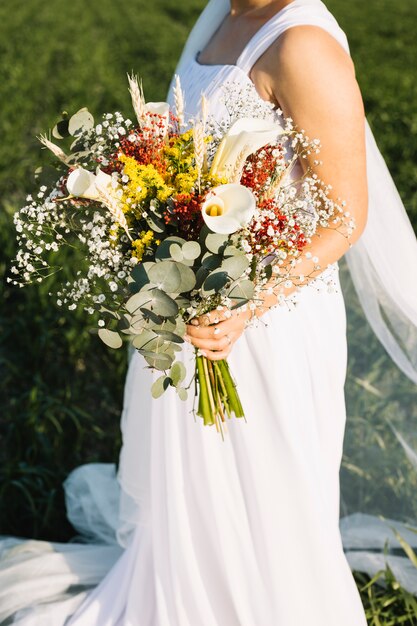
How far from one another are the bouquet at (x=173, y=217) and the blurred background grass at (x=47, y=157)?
69.4 inches

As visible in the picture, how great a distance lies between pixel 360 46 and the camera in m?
16.8

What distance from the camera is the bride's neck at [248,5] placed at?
2.16 meters

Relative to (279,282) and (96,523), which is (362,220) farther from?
(96,523)

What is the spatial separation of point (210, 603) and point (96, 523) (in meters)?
0.98

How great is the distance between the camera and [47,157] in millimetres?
7273

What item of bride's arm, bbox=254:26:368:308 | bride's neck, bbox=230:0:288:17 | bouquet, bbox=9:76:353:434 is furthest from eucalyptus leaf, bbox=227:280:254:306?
bride's neck, bbox=230:0:288:17

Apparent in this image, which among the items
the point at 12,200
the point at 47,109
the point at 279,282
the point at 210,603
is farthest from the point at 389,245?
the point at 47,109

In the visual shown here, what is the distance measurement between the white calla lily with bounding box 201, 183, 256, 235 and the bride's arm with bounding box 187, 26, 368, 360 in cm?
31

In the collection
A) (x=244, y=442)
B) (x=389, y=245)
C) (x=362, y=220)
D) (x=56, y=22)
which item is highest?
(x=56, y=22)

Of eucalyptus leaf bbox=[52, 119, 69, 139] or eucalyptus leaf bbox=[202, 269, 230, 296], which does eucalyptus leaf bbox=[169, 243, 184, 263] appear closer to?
eucalyptus leaf bbox=[202, 269, 230, 296]

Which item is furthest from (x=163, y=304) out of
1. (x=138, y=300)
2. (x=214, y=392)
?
(x=214, y=392)

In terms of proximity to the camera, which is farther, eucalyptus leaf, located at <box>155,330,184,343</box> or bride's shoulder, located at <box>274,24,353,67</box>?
bride's shoulder, located at <box>274,24,353,67</box>

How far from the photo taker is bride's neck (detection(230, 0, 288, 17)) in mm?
2157

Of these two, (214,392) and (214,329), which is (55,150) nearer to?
(214,329)
